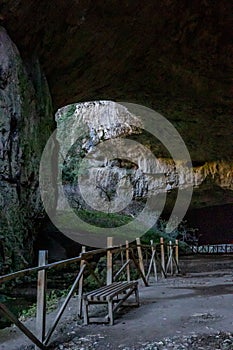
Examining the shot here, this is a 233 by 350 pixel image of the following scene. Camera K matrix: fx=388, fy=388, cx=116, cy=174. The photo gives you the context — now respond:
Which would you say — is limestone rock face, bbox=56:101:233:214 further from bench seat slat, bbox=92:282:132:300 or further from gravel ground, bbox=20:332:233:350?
gravel ground, bbox=20:332:233:350

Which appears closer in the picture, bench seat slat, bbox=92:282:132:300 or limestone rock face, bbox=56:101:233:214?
bench seat slat, bbox=92:282:132:300

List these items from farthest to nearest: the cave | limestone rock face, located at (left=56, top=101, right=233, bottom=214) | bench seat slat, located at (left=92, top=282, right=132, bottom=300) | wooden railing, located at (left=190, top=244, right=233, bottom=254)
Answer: wooden railing, located at (left=190, top=244, right=233, bottom=254) → limestone rock face, located at (left=56, top=101, right=233, bottom=214) → the cave → bench seat slat, located at (left=92, top=282, right=132, bottom=300)

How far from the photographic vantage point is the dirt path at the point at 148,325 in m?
3.44

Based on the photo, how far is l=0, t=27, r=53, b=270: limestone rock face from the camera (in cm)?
797

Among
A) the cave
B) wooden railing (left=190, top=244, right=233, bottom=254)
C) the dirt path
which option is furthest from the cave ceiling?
wooden railing (left=190, top=244, right=233, bottom=254)

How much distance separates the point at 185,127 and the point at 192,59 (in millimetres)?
5237

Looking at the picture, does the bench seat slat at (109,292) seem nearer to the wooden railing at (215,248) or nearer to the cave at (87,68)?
the cave at (87,68)

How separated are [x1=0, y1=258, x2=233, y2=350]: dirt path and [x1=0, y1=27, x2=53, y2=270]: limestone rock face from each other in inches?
118

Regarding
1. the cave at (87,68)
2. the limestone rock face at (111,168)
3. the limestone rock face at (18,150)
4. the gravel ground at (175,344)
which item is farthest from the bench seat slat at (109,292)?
the limestone rock face at (111,168)

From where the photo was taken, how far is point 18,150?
869cm

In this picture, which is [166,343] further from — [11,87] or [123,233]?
[123,233]

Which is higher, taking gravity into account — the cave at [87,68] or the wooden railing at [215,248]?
the cave at [87,68]

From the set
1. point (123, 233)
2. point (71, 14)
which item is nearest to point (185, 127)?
point (123, 233)

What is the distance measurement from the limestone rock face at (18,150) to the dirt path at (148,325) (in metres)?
3.01
